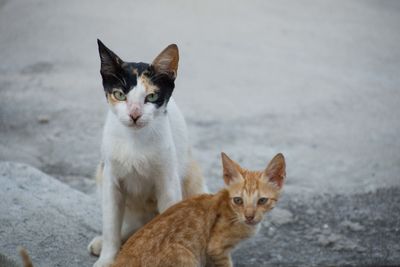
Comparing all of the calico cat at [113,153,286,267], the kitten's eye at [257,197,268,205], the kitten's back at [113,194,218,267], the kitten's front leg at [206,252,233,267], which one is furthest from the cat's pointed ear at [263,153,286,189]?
the kitten's front leg at [206,252,233,267]

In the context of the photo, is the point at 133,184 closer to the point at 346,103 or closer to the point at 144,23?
the point at 346,103

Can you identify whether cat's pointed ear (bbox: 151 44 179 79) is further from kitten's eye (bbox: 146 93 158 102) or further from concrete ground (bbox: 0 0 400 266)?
concrete ground (bbox: 0 0 400 266)

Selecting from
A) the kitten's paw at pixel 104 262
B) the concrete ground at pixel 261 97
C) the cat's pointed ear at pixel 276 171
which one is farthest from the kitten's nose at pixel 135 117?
the concrete ground at pixel 261 97

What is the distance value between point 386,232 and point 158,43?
4342 millimetres

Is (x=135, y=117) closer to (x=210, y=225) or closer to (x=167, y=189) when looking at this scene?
(x=167, y=189)

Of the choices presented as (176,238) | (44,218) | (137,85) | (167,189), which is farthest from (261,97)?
(176,238)

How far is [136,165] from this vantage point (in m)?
3.65

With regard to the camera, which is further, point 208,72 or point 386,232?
point 208,72

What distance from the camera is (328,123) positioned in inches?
275

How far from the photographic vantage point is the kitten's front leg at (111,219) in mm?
3824

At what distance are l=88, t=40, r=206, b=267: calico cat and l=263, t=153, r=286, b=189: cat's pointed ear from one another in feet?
1.93

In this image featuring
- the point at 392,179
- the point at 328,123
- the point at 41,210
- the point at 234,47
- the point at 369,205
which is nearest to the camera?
the point at 41,210

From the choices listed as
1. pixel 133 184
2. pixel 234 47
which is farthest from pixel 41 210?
pixel 234 47

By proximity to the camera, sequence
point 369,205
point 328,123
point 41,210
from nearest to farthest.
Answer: point 41,210, point 369,205, point 328,123
